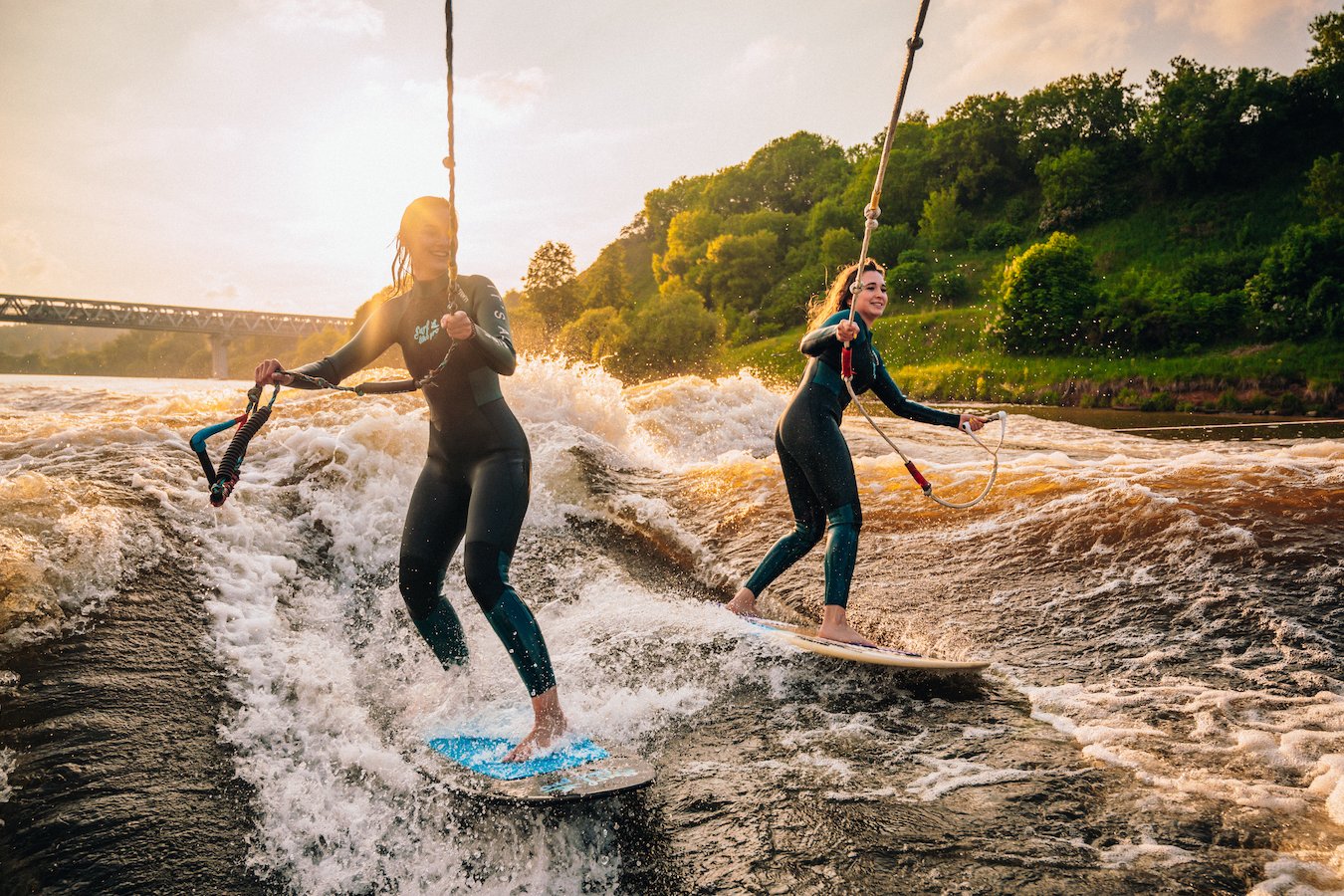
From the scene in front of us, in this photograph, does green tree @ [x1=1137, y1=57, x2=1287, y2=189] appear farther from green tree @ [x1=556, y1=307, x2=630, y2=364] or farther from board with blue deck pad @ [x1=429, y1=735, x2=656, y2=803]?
board with blue deck pad @ [x1=429, y1=735, x2=656, y2=803]

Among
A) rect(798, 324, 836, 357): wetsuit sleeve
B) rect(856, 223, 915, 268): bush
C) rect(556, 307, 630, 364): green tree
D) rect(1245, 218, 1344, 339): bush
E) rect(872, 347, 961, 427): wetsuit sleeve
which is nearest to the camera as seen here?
rect(798, 324, 836, 357): wetsuit sleeve

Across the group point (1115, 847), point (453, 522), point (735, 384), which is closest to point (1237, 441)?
point (735, 384)

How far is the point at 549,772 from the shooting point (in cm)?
353

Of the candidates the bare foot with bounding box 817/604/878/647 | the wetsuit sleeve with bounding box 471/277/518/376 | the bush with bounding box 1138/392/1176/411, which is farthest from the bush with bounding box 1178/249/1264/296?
the wetsuit sleeve with bounding box 471/277/518/376

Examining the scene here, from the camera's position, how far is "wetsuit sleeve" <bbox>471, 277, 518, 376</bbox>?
3869mm

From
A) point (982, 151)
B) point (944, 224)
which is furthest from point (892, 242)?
→ point (982, 151)

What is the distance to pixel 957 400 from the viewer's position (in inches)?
1420

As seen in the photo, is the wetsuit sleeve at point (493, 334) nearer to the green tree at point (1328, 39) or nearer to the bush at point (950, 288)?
the bush at point (950, 288)

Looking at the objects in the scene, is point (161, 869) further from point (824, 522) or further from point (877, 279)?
point (877, 279)

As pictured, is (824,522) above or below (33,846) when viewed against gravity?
above

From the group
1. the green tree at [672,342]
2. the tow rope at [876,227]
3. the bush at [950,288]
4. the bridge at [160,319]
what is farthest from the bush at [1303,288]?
the bridge at [160,319]

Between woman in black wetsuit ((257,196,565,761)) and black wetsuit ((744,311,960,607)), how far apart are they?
7.29 ft

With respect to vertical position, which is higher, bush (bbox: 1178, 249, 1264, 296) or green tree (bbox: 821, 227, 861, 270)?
green tree (bbox: 821, 227, 861, 270)

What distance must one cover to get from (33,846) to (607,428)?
11632mm
